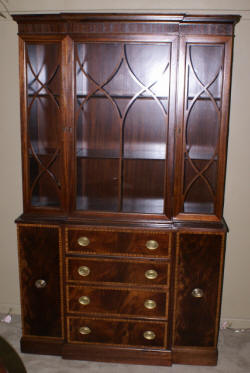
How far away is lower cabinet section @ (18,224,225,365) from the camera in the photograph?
1.97 metres

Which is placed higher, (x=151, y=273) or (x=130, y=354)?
(x=151, y=273)

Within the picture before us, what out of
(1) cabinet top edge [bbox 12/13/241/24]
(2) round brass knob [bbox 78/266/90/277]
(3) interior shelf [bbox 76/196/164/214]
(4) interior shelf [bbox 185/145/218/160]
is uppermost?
(1) cabinet top edge [bbox 12/13/241/24]

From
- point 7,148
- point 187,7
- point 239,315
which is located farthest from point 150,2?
point 239,315

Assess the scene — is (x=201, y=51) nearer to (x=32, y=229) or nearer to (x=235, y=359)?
(x=32, y=229)

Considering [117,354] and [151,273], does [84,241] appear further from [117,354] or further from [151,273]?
[117,354]

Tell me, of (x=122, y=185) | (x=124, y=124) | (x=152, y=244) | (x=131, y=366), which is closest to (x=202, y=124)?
(x=124, y=124)

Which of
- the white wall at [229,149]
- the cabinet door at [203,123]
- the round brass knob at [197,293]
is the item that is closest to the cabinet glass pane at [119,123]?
the cabinet door at [203,123]

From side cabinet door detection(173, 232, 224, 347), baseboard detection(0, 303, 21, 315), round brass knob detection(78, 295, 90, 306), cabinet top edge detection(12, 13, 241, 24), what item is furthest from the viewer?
baseboard detection(0, 303, 21, 315)

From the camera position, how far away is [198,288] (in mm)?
2000

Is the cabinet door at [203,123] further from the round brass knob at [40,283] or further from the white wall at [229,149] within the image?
the round brass knob at [40,283]

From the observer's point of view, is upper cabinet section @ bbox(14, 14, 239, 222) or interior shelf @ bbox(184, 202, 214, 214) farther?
interior shelf @ bbox(184, 202, 214, 214)

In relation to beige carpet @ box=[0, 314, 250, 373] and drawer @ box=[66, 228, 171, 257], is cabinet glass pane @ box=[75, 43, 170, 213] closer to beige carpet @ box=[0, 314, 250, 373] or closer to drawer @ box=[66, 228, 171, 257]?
drawer @ box=[66, 228, 171, 257]

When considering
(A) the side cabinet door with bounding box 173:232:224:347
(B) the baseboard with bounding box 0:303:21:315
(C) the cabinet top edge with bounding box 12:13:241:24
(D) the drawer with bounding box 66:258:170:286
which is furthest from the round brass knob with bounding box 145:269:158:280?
(C) the cabinet top edge with bounding box 12:13:241:24

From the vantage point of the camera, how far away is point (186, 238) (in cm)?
194
